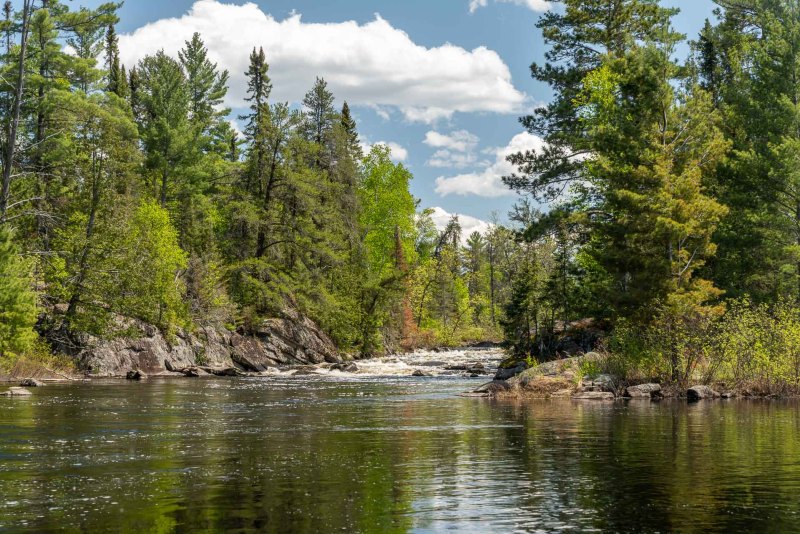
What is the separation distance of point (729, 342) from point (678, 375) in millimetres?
2390

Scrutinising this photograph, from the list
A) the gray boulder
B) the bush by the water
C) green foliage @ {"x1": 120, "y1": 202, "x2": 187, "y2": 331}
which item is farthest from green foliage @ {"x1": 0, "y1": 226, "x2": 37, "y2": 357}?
the bush by the water

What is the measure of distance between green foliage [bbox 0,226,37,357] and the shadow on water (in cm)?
882

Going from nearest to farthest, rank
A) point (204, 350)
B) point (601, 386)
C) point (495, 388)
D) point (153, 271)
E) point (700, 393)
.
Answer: point (700, 393) < point (601, 386) < point (495, 388) < point (153, 271) < point (204, 350)

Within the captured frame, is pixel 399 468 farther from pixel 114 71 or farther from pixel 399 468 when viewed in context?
pixel 114 71

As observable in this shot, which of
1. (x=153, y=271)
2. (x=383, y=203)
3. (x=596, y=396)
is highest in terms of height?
(x=383, y=203)

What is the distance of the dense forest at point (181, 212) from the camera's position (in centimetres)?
4709

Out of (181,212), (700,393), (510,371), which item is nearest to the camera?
(700,393)

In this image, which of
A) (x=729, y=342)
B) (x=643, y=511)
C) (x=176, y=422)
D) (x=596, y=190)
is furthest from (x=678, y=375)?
(x=643, y=511)

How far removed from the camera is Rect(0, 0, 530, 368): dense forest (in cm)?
4709

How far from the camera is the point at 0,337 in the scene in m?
36.6

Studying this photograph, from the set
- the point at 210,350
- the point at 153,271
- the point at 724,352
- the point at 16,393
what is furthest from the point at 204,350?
the point at 724,352

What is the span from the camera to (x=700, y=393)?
30922 mm

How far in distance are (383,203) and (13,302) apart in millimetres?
48346

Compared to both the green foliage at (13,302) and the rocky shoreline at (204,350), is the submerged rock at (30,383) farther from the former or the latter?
the rocky shoreline at (204,350)
